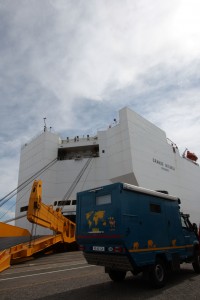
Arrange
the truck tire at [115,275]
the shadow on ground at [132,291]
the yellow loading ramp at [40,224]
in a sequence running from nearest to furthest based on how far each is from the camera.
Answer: the shadow on ground at [132,291]
the truck tire at [115,275]
the yellow loading ramp at [40,224]

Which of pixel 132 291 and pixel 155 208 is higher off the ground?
pixel 155 208

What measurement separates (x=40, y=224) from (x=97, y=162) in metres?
16.2

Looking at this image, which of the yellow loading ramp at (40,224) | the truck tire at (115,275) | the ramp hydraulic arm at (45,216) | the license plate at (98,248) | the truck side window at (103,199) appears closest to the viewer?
the license plate at (98,248)

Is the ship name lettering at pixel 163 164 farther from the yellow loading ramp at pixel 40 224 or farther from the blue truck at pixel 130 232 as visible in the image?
the blue truck at pixel 130 232

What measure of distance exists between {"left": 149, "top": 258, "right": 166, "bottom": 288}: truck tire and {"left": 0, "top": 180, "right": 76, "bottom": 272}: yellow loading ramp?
23.1 feet

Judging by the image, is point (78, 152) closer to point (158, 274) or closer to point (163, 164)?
point (163, 164)

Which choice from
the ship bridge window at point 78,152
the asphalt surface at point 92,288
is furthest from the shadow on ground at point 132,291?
the ship bridge window at point 78,152

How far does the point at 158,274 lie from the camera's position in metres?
6.90

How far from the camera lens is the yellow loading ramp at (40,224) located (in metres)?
13.0

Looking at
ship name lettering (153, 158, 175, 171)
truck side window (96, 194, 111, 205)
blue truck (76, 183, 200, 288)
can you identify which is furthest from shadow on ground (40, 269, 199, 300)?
ship name lettering (153, 158, 175, 171)

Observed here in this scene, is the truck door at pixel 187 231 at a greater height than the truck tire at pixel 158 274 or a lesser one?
greater

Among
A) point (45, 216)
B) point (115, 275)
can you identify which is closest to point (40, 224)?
point (45, 216)

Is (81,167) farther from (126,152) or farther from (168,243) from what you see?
(168,243)

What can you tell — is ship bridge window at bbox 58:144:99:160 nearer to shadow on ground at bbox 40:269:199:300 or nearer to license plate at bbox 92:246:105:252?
license plate at bbox 92:246:105:252
